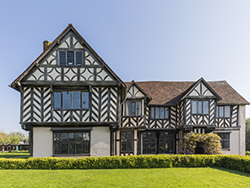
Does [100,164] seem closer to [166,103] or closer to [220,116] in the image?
[166,103]

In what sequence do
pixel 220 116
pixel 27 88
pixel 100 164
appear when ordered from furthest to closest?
1. pixel 220 116
2. pixel 27 88
3. pixel 100 164

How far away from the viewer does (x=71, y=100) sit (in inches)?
594

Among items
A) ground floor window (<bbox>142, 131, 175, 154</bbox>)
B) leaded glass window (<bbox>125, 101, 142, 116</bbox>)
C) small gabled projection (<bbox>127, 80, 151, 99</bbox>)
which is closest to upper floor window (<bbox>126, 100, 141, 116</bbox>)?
leaded glass window (<bbox>125, 101, 142, 116</bbox>)

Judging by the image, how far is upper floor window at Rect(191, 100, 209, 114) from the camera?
20719 millimetres

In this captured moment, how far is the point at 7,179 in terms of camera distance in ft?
33.5

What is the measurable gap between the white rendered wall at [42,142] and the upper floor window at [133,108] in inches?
315

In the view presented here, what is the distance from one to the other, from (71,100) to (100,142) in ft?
13.4

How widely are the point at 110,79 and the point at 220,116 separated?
15100 mm

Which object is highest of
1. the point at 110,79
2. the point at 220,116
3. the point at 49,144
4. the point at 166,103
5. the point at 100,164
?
the point at 110,79

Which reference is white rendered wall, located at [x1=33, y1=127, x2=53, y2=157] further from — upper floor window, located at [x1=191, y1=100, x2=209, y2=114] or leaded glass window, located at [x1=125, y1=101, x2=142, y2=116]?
upper floor window, located at [x1=191, y1=100, x2=209, y2=114]

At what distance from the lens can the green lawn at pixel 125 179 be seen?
369 inches

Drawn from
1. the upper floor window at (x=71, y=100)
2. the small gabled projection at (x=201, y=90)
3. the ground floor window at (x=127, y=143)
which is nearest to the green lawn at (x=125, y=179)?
the upper floor window at (x=71, y=100)

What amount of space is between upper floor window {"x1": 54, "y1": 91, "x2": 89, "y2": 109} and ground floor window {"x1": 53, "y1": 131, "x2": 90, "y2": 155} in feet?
7.53

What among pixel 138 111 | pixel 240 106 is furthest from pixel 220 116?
pixel 138 111
